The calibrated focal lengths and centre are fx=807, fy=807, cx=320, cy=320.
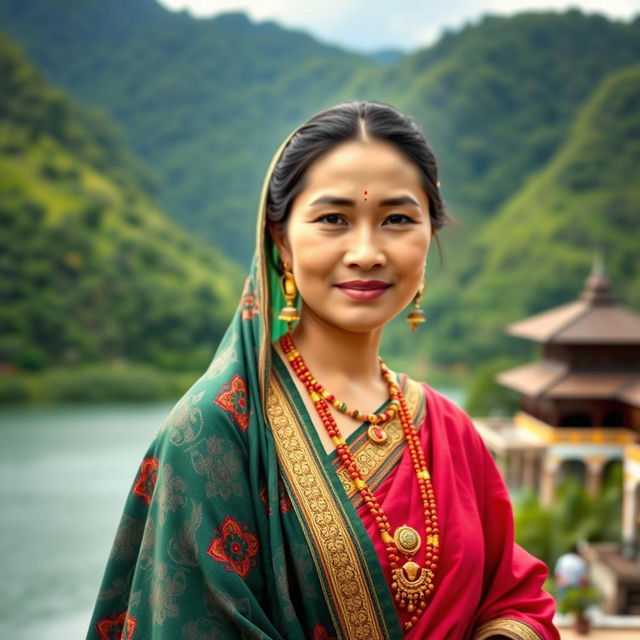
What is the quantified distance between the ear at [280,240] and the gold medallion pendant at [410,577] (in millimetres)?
553

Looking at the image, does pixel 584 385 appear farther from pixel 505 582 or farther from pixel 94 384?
pixel 94 384

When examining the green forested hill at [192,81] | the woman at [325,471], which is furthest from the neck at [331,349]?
the green forested hill at [192,81]

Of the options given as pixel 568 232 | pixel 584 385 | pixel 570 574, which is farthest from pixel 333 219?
pixel 568 232

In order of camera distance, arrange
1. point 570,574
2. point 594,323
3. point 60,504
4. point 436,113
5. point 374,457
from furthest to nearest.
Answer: point 436,113
point 60,504
point 594,323
point 570,574
point 374,457

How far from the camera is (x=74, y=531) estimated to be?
20.0m

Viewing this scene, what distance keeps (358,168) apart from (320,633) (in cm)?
82

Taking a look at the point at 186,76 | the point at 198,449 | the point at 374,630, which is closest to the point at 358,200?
the point at 198,449

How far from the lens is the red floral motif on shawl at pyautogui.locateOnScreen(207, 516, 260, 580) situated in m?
1.30

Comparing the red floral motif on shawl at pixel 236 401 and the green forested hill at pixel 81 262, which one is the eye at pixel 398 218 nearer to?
the red floral motif on shawl at pixel 236 401

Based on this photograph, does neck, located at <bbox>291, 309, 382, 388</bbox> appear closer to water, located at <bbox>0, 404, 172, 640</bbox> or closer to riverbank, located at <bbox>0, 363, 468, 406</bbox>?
water, located at <bbox>0, 404, 172, 640</bbox>

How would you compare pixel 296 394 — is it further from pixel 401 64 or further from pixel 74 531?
pixel 401 64

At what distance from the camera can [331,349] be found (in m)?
1.59

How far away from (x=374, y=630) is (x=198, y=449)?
0.44 meters

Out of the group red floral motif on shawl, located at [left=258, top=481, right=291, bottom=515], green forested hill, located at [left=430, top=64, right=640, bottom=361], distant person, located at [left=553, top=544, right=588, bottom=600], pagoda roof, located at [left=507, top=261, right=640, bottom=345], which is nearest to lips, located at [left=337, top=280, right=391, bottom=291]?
red floral motif on shawl, located at [left=258, top=481, right=291, bottom=515]
